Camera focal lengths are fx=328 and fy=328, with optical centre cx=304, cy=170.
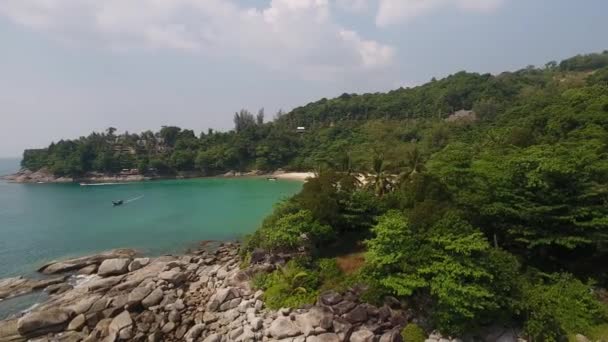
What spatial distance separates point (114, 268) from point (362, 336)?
16981mm

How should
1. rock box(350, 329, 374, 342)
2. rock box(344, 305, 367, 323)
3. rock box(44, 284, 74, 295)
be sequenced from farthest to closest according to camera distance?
rock box(44, 284, 74, 295) < rock box(344, 305, 367, 323) < rock box(350, 329, 374, 342)

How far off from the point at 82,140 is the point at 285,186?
71759mm

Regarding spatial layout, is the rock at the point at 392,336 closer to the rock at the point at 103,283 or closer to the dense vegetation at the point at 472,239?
the dense vegetation at the point at 472,239

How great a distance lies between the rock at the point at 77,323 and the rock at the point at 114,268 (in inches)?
242

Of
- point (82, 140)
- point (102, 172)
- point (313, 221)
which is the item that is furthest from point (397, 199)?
point (82, 140)

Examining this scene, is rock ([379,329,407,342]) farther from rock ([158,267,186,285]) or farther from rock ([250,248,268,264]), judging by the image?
rock ([158,267,186,285])

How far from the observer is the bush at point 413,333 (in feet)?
36.8

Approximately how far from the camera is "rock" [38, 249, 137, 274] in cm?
2256

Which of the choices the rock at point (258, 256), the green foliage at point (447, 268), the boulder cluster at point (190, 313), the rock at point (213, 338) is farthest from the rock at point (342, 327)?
the rock at point (258, 256)

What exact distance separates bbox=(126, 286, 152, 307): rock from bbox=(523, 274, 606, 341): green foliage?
1595cm

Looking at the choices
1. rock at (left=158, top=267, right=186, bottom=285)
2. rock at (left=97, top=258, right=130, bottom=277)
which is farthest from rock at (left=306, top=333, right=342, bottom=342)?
rock at (left=97, top=258, right=130, bottom=277)

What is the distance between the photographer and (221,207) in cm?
4297

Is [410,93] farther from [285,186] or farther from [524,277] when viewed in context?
[524,277]

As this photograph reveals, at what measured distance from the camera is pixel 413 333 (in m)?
11.3
